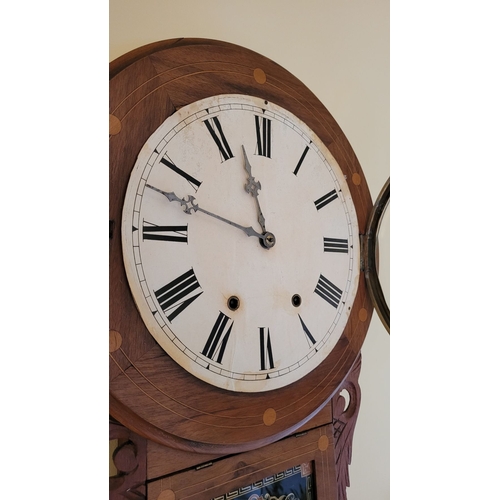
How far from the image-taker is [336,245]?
963mm

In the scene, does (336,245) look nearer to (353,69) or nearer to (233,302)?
(233,302)

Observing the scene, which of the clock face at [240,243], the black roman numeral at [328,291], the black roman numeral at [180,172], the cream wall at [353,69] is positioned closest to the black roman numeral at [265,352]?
the clock face at [240,243]

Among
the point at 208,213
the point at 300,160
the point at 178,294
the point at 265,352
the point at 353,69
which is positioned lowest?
the point at 265,352

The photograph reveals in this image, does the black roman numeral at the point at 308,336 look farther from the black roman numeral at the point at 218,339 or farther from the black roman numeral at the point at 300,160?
the black roman numeral at the point at 300,160

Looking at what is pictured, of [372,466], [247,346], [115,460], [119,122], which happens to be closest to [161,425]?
[115,460]

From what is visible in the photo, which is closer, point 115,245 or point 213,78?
point 115,245

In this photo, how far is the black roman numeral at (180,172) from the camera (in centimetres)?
73

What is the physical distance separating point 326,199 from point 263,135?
189mm

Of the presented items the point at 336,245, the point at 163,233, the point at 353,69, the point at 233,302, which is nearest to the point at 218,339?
the point at 233,302

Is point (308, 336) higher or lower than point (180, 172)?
lower

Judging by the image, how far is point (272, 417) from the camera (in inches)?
32.4

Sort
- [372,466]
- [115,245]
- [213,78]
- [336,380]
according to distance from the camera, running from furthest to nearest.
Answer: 1. [372,466]
2. [336,380]
3. [213,78]
4. [115,245]

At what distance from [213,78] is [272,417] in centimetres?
58

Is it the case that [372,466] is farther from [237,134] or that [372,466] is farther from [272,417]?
[237,134]
